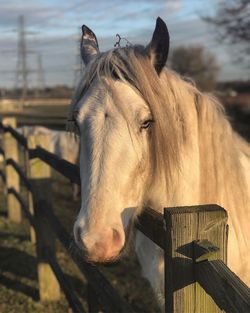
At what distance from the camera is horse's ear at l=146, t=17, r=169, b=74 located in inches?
85.4

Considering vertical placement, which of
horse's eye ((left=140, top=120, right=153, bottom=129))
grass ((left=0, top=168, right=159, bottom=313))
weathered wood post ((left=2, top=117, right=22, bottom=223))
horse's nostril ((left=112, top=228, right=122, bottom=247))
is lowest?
grass ((left=0, top=168, right=159, bottom=313))

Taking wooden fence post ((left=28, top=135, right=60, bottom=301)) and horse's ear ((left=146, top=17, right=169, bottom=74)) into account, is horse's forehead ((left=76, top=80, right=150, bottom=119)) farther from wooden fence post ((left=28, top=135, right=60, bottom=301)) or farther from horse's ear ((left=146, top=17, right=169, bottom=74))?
wooden fence post ((left=28, top=135, right=60, bottom=301))

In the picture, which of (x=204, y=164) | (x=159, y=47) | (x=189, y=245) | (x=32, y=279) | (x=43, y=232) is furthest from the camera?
(x=32, y=279)

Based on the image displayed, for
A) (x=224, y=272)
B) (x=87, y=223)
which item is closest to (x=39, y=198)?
(x=87, y=223)

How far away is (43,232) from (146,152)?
251 cm

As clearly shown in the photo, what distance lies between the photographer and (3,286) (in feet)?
15.8

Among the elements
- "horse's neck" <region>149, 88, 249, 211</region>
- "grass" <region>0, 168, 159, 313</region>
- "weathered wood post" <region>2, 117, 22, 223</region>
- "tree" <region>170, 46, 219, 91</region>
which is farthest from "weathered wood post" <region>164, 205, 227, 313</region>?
"tree" <region>170, 46, 219, 91</region>

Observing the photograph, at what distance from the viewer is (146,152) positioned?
83.1 inches

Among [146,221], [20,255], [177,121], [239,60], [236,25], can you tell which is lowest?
[20,255]

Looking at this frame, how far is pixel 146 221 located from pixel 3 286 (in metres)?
3.38

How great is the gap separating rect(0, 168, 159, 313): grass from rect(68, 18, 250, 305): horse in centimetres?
180

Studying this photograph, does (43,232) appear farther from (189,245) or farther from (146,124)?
(189,245)

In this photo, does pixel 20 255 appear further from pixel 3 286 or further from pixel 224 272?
pixel 224 272

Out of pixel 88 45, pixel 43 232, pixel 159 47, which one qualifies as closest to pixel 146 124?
pixel 159 47
